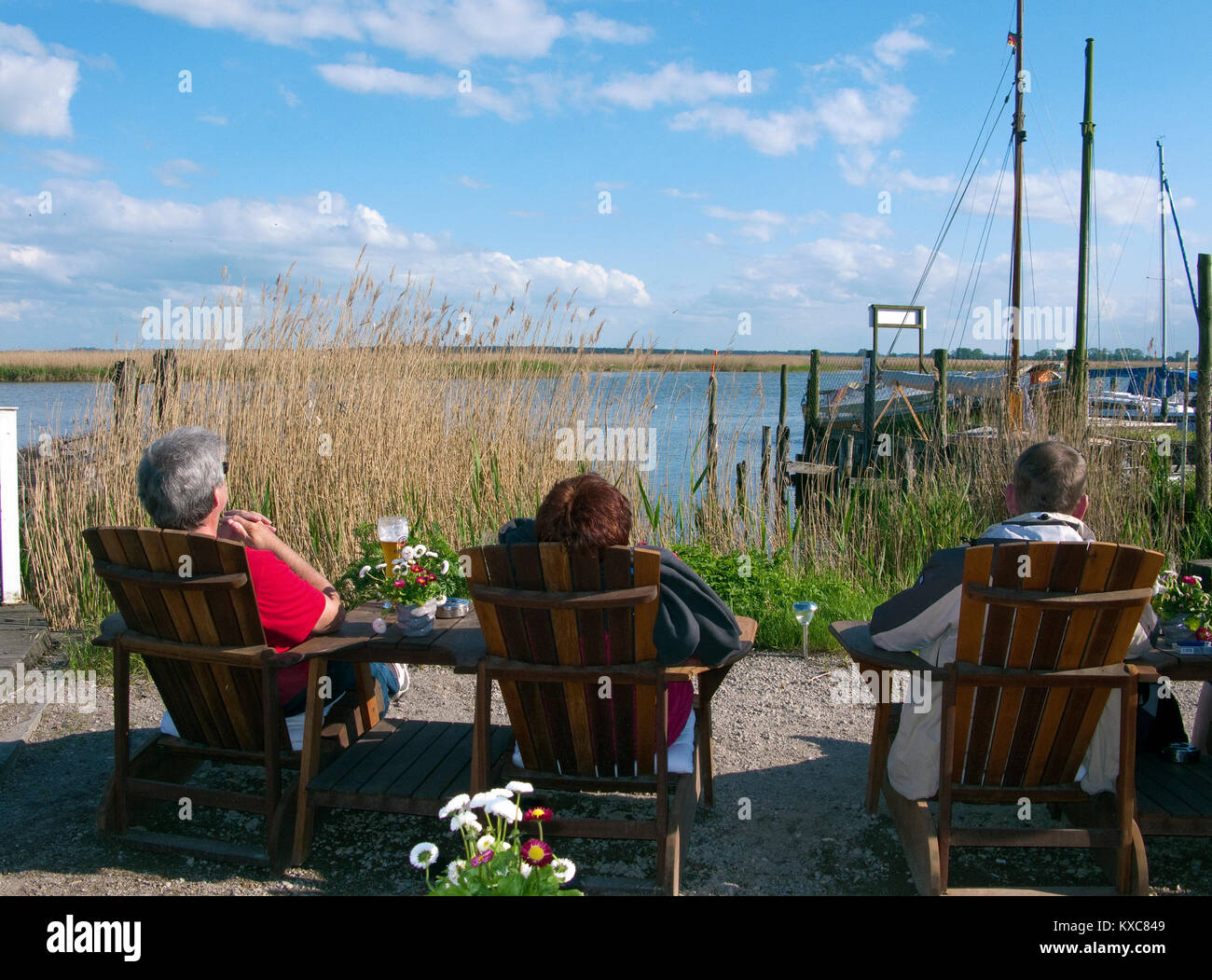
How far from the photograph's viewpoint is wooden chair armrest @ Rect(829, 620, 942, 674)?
8.56ft

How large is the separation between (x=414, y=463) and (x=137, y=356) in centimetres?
188

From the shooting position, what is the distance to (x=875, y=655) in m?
2.72

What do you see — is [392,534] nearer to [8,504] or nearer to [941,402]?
[8,504]

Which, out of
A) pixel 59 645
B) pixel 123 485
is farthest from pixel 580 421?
pixel 59 645

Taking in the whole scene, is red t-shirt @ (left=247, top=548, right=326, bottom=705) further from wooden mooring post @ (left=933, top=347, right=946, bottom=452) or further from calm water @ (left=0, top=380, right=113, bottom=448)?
wooden mooring post @ (left=933, top=347, right=946, bottom=452)

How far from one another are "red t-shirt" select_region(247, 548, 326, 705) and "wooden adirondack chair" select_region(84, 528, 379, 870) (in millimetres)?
100

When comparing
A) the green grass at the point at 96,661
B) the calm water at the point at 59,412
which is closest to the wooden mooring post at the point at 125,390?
the calm water at the point at 59,412

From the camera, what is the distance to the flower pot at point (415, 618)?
9.46 ft

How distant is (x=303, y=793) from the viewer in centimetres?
273

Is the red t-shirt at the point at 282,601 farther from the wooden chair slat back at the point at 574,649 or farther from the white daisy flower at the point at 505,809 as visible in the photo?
the white daisy flower at the point at 505,809

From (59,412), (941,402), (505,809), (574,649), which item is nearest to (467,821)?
(505,809)

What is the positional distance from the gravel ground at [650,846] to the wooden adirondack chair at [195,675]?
0.12 meters

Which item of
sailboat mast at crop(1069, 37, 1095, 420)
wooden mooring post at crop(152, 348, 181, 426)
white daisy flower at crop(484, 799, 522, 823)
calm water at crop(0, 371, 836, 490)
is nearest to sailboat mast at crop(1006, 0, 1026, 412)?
sailboat mast at crop(1069, 37, 1095, 420)
